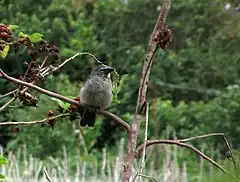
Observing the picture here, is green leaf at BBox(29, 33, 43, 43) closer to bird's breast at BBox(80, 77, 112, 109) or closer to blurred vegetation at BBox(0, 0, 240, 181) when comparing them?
bird's breast at BBox(80, 77, 112, 109)

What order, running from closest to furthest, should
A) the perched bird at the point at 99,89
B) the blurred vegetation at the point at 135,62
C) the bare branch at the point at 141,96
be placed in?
the bare branch at the point at 141,96 → the perched bird at the point at 99,89 → the blurred vegetation at the point at 135,62

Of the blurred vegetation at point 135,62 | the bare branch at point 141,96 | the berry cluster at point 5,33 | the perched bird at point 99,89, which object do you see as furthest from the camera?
the blurred vegetation at point 135,62

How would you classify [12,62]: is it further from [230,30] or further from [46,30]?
[230,30]

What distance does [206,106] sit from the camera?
18.3 feet

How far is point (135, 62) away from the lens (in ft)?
21.7

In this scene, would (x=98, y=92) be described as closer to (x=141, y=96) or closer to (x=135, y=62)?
(x=141, y=96)

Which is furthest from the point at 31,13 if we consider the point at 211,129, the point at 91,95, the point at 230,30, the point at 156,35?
the point at 156,35

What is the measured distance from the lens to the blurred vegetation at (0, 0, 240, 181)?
5340 millimetres

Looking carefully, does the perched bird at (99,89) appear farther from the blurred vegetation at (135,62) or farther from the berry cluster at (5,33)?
the blurred vegetation at (135,62)

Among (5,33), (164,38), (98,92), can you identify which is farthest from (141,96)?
(98,92)

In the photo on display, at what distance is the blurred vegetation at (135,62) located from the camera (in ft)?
17.5

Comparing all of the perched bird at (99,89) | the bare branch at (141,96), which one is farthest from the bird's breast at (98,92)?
the bare branch at (141,96)

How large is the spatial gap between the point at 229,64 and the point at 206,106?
1116 mm

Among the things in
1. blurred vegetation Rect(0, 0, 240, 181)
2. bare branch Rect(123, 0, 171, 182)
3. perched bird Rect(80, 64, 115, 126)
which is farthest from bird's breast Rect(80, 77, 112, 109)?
blurred vegetation Rect(0, 0, 240, 181)
